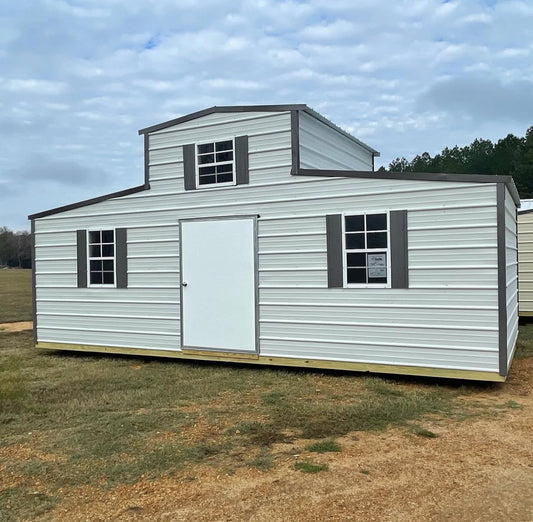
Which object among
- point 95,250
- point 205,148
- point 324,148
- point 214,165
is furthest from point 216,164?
point 95,250

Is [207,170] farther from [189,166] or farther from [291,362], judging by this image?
[291,362]

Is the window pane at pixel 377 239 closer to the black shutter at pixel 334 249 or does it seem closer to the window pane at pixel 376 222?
the window pane at pixel 376 222

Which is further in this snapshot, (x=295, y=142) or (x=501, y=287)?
(x=295, y=142)

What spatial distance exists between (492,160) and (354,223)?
148 ft

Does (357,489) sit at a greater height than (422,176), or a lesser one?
lesser

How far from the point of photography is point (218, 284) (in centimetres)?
854

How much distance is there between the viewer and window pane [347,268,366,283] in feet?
24.4

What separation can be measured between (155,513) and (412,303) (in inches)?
180

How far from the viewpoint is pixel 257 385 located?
7230 millimetres

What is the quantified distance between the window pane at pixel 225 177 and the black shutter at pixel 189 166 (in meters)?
0.47

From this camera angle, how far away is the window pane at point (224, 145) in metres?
8.58

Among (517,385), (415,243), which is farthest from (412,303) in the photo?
(517,385)

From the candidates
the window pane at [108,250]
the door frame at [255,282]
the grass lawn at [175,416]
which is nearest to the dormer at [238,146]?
the door frame at [255,282]

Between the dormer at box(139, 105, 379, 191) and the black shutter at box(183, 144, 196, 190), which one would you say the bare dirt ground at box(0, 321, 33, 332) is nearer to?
the dormer at box(139, 105, 379, 191)
